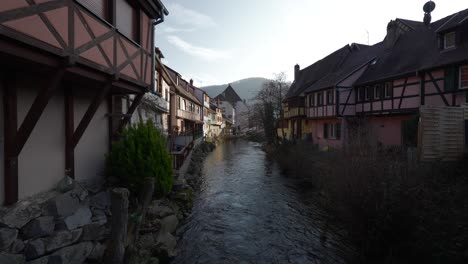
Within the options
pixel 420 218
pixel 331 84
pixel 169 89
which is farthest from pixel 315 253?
pixel 169 89

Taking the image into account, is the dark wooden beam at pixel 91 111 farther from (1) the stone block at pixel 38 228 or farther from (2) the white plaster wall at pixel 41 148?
(1) the stone block at pixel 38 228

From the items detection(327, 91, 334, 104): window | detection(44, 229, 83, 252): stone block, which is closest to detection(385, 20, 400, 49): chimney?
detection(327, 91, 334, 104): window

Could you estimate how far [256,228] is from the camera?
877 centimetres

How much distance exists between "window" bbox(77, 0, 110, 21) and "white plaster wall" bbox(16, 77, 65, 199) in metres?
2.04

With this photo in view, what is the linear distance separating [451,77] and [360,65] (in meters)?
7.25

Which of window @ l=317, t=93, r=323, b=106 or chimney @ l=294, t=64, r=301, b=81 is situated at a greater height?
chimney @ l=294, t=64, r=301, b=81

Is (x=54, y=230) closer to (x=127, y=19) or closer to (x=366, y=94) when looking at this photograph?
(x=127, y=19)

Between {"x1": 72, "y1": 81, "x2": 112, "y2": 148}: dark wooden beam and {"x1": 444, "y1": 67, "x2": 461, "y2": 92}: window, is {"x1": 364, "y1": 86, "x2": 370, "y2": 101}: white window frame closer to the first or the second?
{"x1": 444, "y1": 67, "x2": 461, "y2": 92}: window

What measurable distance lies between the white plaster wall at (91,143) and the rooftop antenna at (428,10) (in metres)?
21.0

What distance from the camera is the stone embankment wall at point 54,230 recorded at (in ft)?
14.6

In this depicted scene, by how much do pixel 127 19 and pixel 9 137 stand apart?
15.1 ft

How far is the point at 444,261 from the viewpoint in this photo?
5285mm

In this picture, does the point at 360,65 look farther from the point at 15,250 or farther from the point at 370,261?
the point at 15,250

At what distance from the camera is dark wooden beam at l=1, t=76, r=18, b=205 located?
4.94 metres
